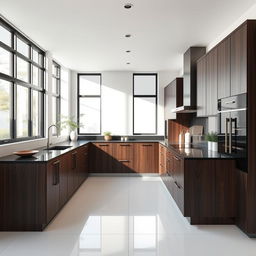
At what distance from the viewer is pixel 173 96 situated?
6.03 m

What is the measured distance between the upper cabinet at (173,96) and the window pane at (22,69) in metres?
3.05

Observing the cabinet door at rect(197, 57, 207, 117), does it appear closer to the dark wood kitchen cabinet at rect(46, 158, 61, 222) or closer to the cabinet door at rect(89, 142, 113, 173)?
the dark wood kitchen cabinet at rect(46, 158, 61, 222)

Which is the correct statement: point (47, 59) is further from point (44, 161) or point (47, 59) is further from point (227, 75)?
point (227, 75)

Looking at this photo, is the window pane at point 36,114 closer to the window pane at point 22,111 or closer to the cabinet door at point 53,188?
the window pane at point 22,111

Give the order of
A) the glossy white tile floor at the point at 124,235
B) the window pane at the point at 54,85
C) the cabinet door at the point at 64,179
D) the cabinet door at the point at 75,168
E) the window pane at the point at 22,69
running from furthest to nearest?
the window pane at the point at 54,85 < the cabinet door at the point at 75,168 < the window pane at the point at 22,69 < the cabinet door at the point at 64,179 < the glossy white tile floor at the point at 124,235

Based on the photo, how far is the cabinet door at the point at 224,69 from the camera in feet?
11.1

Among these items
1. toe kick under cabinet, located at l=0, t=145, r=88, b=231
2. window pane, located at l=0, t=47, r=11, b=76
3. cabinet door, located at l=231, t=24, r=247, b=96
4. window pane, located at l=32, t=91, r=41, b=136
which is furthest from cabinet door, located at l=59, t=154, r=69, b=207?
cabinet door, located at l=231, t=24, r=247, b=96

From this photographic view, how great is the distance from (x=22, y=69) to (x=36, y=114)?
3.47 feet

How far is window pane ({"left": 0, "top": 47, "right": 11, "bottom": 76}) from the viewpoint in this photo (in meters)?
3.77

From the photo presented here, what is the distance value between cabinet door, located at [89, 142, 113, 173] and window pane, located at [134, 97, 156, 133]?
1.20 m

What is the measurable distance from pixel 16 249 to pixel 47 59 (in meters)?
3.88

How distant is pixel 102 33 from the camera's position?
14.2 feet

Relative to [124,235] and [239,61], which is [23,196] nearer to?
[124,235]

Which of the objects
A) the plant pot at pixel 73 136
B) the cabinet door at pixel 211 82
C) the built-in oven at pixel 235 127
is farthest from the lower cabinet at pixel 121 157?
the built-in oven at pixel 235 127
